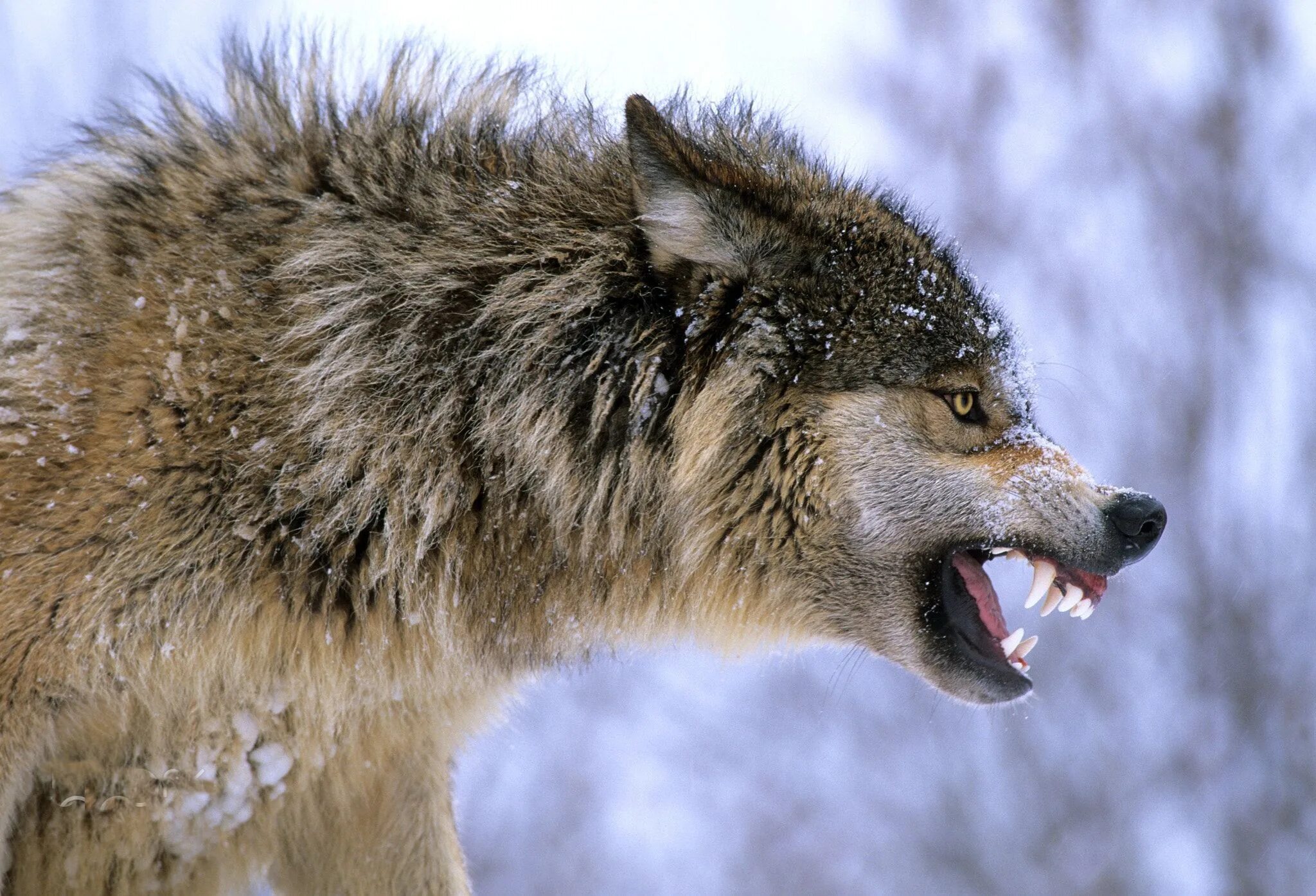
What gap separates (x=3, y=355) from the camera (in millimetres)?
2758

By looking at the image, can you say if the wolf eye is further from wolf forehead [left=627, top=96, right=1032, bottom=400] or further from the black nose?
the black nose

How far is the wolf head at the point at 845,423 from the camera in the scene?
118 inches

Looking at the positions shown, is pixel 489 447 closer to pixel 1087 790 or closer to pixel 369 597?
pixel 369 597

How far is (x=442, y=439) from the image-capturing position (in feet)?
9.77

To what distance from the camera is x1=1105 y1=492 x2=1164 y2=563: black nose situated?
3.05 metres

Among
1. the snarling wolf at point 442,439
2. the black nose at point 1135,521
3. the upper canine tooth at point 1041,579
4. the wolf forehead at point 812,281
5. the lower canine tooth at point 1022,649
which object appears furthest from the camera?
the lower canine tooth at point 1022,649

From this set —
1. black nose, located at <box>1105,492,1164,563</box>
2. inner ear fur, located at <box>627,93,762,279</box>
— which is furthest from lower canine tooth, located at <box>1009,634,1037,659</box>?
inner ear fur, located at <box>627,93,762,279</box>

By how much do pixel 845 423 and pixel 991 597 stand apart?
0.69 metres

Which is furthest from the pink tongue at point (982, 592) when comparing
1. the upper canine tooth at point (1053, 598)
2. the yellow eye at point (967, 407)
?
the yellow eye at point (967, 407)

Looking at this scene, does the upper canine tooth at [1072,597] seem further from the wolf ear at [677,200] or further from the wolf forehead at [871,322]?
the wolf ear at [677,200]

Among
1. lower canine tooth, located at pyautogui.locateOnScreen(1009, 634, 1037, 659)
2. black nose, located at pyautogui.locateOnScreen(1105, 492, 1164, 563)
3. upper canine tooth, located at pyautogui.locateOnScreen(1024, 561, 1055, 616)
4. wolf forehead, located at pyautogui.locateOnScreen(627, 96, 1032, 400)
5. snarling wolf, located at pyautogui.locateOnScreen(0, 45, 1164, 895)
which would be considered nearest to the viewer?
snarling wolf, located at pyautogui.locateOnScreen(0, 45, 1164, 895)

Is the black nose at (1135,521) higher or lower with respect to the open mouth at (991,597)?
higher

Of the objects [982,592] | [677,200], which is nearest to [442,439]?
[677,200]

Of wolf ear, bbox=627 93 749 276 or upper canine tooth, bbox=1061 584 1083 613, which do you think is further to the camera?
upper canine tooth, bbox=1061 584 1083 613
